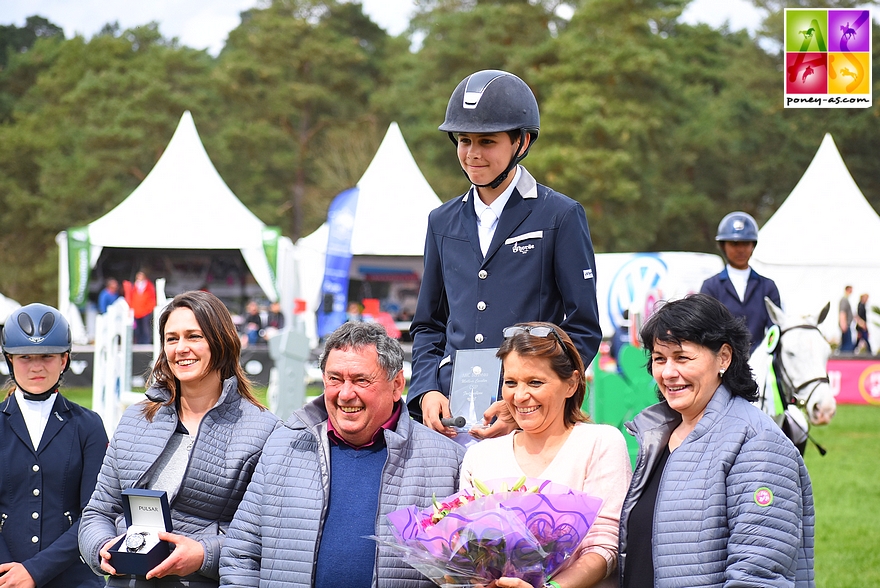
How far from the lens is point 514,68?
123ft

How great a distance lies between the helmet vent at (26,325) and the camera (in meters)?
3.77

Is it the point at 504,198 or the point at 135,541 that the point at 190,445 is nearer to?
the point at 135,541

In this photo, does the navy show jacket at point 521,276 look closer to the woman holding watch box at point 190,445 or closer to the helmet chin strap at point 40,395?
the woman holding watch box at point 190,445

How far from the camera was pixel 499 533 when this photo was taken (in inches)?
96.7

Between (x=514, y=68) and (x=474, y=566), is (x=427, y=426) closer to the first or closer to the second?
(x=474, y=566)

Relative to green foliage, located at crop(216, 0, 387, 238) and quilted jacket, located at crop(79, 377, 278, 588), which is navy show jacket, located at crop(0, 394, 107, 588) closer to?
quilted jacket, located at crop(79, 377, 278, 588)

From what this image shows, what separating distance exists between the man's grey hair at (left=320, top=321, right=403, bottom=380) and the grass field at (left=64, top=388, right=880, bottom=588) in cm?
127

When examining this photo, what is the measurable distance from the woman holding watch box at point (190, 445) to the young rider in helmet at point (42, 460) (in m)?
0.32

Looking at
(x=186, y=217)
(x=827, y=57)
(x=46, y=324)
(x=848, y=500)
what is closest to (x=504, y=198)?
(x=46, y=324)

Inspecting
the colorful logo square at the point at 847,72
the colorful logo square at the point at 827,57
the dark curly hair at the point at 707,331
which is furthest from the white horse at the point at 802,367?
the dark curly hair at the point at 707,331

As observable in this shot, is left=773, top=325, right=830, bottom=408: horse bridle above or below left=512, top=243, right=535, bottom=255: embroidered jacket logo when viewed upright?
below

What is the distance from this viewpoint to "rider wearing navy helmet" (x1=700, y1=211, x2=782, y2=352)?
678 centimetres

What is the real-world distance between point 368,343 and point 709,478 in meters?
1.08

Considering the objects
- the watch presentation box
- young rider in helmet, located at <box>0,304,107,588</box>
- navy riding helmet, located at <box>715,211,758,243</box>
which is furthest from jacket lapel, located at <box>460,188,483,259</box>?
navy riding helmet, located at <box>715,211,758,243</box>
